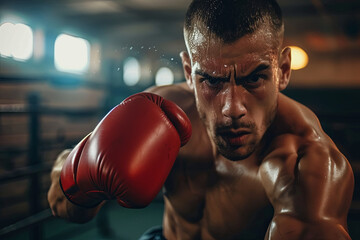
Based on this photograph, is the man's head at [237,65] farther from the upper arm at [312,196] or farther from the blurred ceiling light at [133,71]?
the blurred ceiling light at [133,71]

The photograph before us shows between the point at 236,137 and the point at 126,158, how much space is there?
0.37 m

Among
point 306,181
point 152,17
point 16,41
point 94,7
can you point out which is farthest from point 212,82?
point 152,17

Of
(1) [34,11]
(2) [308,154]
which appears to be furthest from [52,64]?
(2) [308,154]

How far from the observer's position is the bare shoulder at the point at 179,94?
1.43 meters

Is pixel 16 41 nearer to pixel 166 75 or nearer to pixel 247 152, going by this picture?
pixel 247 152

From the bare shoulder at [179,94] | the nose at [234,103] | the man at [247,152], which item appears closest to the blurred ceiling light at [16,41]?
the bare shoulder at [179,94]

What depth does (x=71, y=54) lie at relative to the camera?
5.90 metres

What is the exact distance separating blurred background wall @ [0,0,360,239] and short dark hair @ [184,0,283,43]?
0.41m

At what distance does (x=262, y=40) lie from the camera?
3.32 ft

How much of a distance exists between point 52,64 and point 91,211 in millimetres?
4795

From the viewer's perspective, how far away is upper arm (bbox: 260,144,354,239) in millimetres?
847

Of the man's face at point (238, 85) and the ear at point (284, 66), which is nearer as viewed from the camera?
the man's face at point (238, 85)

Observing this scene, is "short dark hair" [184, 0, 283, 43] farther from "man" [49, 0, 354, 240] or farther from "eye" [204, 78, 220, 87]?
"eye" [204, 78, 220, 87]

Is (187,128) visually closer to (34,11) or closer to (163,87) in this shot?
(163,87)
